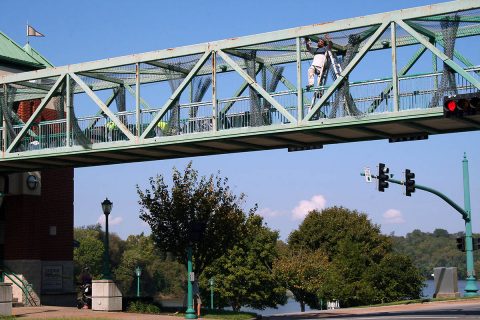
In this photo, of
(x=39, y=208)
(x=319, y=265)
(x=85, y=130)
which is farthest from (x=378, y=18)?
(x=319, y=265)

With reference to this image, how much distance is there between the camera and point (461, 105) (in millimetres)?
20391

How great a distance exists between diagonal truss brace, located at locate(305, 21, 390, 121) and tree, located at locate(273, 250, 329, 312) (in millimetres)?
51308

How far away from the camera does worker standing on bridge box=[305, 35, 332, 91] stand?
25653 millimetres

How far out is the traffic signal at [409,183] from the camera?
39250 mm

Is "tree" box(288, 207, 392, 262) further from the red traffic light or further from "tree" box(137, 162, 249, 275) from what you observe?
the red traffic light

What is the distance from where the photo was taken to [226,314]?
110 ft

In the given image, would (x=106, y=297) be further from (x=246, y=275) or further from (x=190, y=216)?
(x=246, y=275)

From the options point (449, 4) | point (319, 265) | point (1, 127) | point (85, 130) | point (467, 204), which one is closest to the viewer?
point (449, 4)

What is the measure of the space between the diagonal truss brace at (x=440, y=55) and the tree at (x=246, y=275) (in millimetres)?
45789

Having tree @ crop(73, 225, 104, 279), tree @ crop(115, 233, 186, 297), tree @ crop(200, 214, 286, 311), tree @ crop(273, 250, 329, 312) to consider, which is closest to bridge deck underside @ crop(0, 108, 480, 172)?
tree @ crop(200, 214, 286, 311)

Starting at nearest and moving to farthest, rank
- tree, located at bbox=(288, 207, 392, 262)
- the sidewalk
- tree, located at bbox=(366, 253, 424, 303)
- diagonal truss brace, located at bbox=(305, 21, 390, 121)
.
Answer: diagonal truss brace, located at bbox=(305, 21, 390, 121)
the sidewalk
tree, located at bbox=(366, 253, 424, 303)
tree, located at bbox=(288, 207, 392, 262)

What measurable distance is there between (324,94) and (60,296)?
17.3m

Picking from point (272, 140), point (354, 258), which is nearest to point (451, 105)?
point (272, 140)

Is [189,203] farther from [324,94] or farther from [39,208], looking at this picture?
[324,94]
